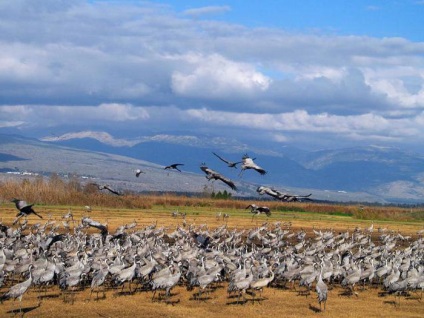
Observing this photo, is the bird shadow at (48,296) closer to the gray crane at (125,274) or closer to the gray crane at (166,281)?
the gray crane at (125,274)

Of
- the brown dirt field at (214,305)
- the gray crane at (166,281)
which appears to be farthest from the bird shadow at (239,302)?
the gray crane at (166,281)

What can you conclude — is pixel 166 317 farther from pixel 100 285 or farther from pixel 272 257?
pixel 272 257

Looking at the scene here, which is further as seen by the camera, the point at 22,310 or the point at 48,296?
the point at 48,296

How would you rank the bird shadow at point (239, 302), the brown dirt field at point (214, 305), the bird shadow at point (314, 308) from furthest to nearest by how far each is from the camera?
the bird shadow at point (239, 302)
the bird shadow at point (314, 308)
the brown dirt field at point (214, 305)

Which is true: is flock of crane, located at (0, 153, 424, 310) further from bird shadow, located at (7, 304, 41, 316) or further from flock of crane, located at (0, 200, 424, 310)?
bird shadow, located at (7, 304, 41, 316)

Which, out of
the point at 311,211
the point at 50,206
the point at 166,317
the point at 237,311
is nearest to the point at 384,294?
the point at 237,311

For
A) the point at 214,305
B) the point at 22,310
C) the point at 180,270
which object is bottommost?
→ the point at 22,310

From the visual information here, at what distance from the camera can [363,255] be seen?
96.9ft

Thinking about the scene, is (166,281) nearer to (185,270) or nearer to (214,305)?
(214,305)

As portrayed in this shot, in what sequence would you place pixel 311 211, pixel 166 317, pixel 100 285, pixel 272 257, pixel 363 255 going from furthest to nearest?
1. pixel 311 211
2. pixel 363 255
3. pixel 272 257
4. pixel 100 285
5. pixel 166 317

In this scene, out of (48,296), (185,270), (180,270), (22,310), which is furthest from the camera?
(185,270)

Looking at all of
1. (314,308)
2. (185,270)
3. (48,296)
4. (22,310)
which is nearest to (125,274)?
(48,296)

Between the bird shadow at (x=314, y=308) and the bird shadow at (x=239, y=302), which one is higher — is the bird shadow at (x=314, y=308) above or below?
above

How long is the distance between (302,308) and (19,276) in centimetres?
984
